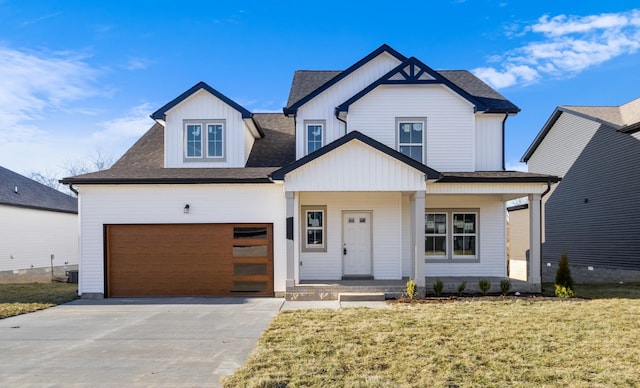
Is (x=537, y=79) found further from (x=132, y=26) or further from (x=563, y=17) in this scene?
(x=132, y=26)

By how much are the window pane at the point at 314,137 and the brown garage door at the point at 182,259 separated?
3276mm

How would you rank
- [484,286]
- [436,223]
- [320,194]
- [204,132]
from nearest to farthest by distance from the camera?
1. [484,286]
2. [320,194]
3. [204,132]
4. [436,223]

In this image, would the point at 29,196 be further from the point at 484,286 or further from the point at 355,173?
the point at 484,286

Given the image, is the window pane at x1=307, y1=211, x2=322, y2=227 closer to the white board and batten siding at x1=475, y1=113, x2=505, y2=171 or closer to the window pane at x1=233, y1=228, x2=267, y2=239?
the window pane at x1=233, y1=228, x2=267, y2=239

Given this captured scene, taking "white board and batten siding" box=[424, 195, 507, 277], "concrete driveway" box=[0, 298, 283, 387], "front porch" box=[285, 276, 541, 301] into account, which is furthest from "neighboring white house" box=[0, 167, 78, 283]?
"white board and batten siding" box=[424, 195, 507, 277]

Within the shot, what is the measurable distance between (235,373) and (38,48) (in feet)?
52.4

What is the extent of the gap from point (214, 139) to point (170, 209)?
9.31ft

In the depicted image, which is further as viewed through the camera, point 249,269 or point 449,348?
point 249,269

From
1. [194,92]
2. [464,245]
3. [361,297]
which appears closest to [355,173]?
[361,297]

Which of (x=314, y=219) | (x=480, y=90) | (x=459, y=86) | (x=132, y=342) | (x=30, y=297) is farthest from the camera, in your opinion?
(x=459, y=86)

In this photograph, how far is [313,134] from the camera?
45.3ft

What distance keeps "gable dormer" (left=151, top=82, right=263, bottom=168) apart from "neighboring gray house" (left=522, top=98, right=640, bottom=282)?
14748mm

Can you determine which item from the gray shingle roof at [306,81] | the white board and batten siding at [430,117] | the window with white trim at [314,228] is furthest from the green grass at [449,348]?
the gray shingle roof at [306,81]

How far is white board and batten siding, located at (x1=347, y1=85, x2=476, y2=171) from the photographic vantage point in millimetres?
13164
